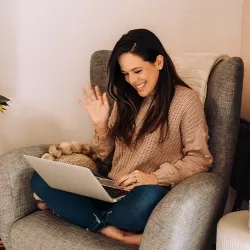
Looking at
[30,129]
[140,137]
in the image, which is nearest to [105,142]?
[140,137]

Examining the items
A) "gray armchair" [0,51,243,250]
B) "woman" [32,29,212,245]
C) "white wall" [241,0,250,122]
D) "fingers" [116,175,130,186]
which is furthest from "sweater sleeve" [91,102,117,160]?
"white wall" [241,0,250,122]

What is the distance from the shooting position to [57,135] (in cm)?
220

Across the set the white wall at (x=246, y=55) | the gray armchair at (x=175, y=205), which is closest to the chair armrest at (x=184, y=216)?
the gray armchair at (x=175, y=205)

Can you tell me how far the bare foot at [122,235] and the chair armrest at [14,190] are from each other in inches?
12.8

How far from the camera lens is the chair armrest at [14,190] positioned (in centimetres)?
155

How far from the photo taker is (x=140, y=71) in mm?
1551

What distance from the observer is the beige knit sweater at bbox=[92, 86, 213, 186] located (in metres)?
1.46

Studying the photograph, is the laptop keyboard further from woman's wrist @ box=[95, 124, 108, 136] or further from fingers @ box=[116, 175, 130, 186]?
woman's wrist @ box=[95, 124, 108, 136]

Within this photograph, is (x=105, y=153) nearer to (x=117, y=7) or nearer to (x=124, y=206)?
(x=124, y=206)

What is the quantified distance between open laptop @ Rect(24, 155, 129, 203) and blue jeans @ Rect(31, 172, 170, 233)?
1.5 inches

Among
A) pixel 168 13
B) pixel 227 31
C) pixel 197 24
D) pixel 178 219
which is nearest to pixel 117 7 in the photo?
pixel 168 13

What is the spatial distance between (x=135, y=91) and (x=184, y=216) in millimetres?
642

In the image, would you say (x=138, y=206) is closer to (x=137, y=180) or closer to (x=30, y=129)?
(x=137, y=180)

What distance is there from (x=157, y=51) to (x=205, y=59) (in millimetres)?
247
